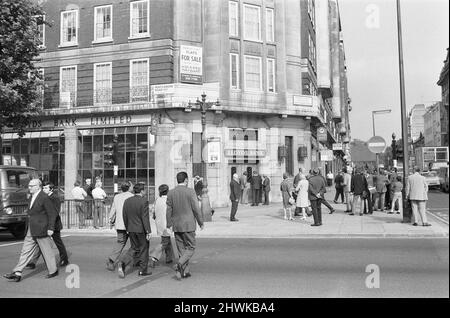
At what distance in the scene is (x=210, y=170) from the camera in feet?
88.1

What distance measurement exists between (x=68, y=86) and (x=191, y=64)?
798cm

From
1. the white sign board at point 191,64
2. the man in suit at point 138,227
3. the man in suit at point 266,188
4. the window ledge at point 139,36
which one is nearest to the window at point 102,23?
the window ledge at point 139,36

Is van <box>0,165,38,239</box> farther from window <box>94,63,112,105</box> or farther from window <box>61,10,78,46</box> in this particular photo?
window <box>61,10,78,46</box>

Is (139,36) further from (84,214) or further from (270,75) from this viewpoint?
(84,214)

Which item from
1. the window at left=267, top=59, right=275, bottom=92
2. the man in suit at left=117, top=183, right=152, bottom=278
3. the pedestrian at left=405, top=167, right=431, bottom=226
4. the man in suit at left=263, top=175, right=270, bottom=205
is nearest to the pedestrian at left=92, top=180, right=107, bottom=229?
the man in suit at left=117, top=183, right=152, bottom=278

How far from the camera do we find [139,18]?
2764 centimetres

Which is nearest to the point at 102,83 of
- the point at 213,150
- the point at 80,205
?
the point at 80,205

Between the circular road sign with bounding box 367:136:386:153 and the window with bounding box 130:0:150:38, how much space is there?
15694 millimetres

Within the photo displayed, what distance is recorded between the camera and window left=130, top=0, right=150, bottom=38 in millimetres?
27438

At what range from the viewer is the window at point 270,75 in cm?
2875

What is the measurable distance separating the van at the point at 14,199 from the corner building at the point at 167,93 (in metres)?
11.2

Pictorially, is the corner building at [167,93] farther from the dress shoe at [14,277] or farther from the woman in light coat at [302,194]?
the dress shoe at [14,277]

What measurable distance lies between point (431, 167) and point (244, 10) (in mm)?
20658
